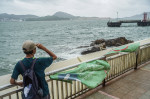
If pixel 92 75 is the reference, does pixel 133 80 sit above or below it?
below

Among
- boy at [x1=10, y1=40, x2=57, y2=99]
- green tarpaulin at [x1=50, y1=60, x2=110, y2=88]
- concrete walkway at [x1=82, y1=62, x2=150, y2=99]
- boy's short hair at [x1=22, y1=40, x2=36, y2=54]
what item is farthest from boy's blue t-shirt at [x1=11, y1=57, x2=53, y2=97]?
concrete walkway at [x1=82, y1=62, x2=150, y2=99]

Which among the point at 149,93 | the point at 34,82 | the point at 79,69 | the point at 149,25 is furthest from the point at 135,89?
the point at 149,25

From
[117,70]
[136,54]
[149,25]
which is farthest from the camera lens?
[149,25]

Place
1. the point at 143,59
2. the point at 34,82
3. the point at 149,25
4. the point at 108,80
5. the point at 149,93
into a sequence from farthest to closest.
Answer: the point at 149,25, the point at 143,59, the point at 108,80, the point at 149,93, the point at 34,82

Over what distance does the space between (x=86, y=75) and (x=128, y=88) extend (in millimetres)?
2086

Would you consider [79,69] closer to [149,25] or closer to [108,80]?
[108,80]

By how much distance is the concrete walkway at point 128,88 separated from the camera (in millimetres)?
4457

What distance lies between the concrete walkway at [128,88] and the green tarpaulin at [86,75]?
3.19 feet

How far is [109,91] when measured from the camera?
475 centimetres

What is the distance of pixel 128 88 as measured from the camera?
4914 millimetres

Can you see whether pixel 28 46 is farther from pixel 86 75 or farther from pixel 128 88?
pixel 128 88

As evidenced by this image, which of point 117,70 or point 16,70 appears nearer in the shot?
point 16,70

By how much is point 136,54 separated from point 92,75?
325 cm

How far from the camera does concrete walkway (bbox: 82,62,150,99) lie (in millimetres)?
4457
